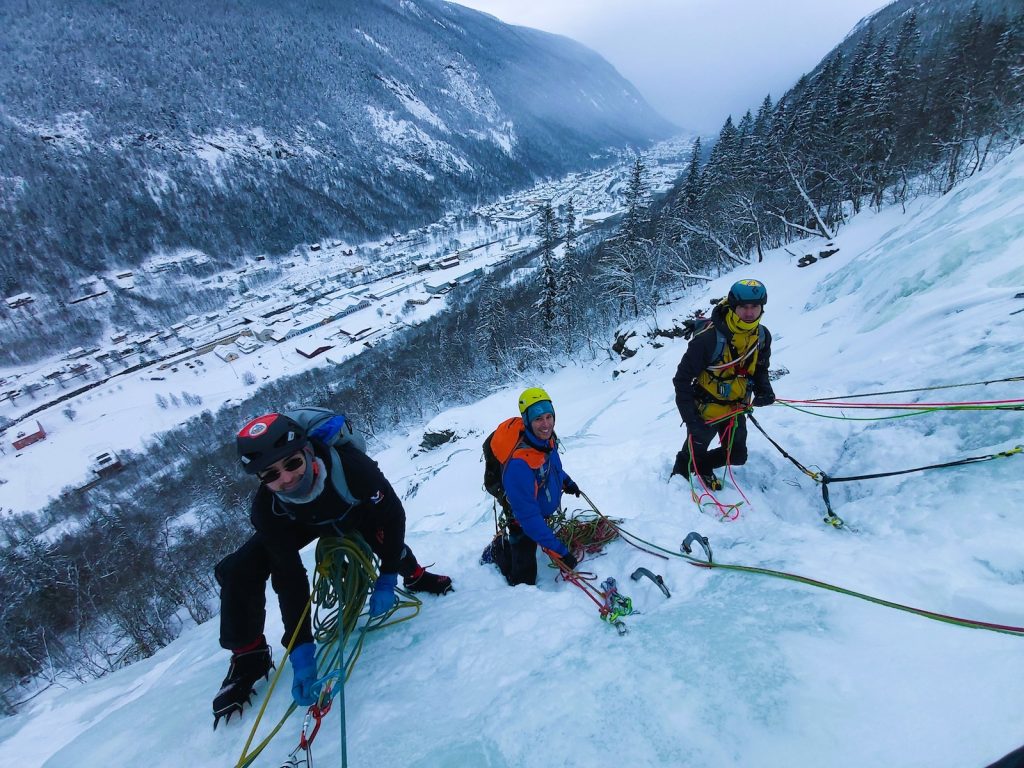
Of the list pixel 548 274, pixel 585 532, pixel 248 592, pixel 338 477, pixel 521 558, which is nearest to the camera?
pixel 338 477

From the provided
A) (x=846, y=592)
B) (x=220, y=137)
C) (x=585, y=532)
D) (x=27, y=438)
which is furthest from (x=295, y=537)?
(x=220, y=137)

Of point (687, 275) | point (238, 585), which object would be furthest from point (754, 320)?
point (687, 275)

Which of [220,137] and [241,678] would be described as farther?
[220,137]

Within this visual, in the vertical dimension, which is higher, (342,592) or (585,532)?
(342,592)

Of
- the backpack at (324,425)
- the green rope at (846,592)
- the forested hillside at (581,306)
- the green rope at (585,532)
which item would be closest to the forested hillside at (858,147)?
the forested hillside at (581,306)

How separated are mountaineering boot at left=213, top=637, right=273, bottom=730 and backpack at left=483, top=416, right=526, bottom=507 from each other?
1.83 m

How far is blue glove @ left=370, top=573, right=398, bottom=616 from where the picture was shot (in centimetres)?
303

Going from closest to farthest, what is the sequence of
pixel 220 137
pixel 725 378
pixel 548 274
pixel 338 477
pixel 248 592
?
pixel 338 477
pixel 248 592
pixel 725 378
pixel 548 274
pixel 220 137

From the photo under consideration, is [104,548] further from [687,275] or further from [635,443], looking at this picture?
[687,275]

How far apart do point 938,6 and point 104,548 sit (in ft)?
386

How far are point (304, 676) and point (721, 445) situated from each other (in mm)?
4016

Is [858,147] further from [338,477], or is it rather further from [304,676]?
Answer: [304,676]

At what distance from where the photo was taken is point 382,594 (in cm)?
306

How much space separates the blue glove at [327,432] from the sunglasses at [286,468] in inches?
9.3
